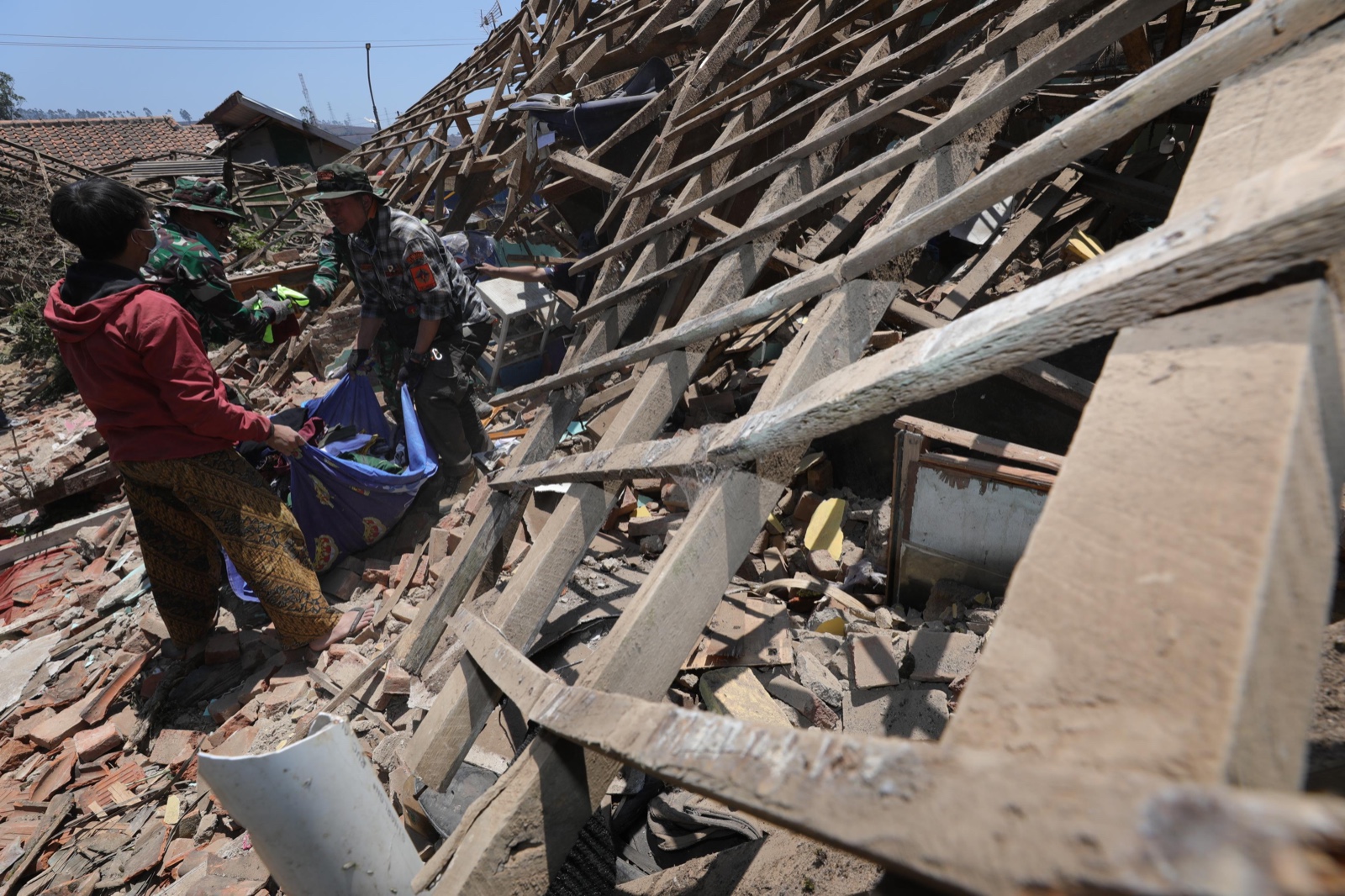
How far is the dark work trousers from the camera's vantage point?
3910 mm

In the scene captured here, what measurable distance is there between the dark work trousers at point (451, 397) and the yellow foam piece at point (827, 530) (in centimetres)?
242

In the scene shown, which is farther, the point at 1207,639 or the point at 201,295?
the point at 201,295

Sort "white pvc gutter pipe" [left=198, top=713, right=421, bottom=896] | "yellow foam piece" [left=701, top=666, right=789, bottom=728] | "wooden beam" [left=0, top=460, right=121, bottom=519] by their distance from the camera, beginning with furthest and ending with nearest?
"wooden beam" [left=0, top=460, right=121, bottom=519], "yellow foam piece" [left=701, top=666, right=789, bottom=728], "white pvc gutter pipe" [left=198, top=713, right=421, bottom=896]

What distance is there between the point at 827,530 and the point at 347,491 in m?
2.74

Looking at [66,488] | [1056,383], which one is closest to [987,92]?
[1056,383]

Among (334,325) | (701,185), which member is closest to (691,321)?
(701,185)

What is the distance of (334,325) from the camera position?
6848 mm

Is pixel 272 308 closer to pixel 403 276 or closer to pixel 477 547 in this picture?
pixel 403 276

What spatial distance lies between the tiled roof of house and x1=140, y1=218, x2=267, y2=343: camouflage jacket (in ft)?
57.2

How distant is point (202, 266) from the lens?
9.85 feet

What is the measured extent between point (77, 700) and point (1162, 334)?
15.8 feet

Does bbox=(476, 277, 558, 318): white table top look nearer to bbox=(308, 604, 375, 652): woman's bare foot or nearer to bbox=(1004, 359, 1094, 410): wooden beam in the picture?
bbox=(308, 604, 375, 652): woman's bare foot

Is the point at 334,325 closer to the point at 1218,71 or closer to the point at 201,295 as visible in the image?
the point at 201,295

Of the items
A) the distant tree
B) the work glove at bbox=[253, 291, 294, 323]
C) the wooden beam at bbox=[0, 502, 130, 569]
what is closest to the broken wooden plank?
the work glove at bbox=[253, 291, 294, 323]
